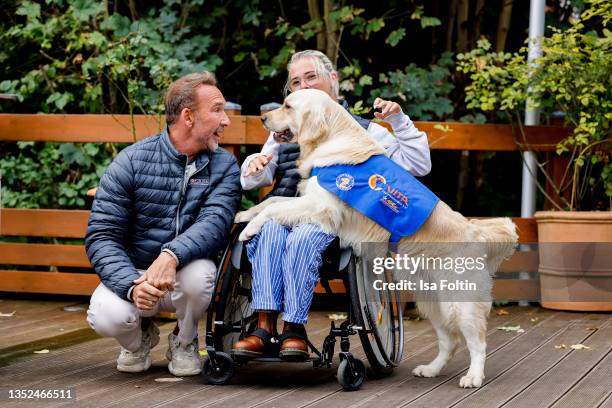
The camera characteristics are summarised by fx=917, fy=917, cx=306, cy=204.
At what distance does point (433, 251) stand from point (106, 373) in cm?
143

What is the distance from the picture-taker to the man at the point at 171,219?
11.8 feet

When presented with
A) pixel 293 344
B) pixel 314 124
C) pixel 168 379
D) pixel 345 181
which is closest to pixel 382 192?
pixel 345 181

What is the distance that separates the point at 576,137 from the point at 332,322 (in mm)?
2420

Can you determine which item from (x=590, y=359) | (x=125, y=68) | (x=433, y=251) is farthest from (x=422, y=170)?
(x=125, y=68)

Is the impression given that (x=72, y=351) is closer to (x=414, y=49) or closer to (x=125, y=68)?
(x=125, y=68)

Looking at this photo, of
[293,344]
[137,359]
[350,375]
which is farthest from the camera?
[137,359]

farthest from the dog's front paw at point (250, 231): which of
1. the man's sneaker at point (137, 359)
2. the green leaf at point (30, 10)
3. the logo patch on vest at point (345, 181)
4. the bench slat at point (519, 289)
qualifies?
the green leaf at point (30, 10)

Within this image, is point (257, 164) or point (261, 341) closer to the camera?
point (261, 341)

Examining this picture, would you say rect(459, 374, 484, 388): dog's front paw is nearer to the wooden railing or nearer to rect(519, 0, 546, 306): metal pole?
the wooden railing

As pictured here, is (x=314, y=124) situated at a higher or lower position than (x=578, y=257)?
higher

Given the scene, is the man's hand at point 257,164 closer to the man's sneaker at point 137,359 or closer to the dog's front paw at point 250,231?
the dog's front paw at point 250,231

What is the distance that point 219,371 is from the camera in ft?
11.7

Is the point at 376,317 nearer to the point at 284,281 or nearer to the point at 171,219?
the point at 284,281

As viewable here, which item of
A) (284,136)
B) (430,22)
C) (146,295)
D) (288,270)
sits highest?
(430,22)
